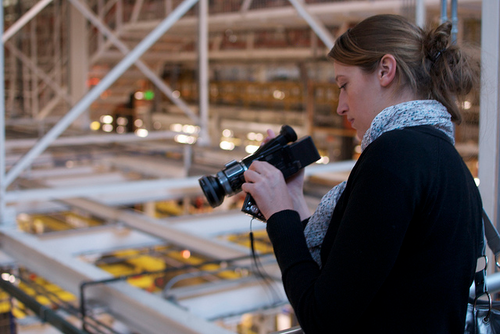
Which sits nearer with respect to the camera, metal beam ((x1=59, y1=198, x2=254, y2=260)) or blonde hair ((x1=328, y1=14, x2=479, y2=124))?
blonde hair ((x1=328, y1=14, x2=479, y2=124))

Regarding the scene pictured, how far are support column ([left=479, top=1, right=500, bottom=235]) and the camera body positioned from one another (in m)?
0.70

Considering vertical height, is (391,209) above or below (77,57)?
below

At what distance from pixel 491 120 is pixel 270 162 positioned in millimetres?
856

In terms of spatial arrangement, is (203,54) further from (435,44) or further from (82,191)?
(435,44)

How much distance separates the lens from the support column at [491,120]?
1.63 metres

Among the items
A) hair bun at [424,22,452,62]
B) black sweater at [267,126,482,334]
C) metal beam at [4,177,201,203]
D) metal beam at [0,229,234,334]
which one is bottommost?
metal beam at [0,229,234,334]

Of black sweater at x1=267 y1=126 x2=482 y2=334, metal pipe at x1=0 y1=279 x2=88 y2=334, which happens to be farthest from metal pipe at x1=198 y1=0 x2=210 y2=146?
black sweater at x1=267 y1=126 x2=482 y2=334

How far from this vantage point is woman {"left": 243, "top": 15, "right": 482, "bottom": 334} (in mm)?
799

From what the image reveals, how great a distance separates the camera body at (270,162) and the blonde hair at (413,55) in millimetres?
220

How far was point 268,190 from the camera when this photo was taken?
0.98m

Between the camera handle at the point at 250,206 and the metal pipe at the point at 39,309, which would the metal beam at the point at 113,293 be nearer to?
the metal pipe at the point at 39,309

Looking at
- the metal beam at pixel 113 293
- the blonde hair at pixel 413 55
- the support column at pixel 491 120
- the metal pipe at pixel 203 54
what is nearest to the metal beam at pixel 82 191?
the metal beam at pixel 113 293

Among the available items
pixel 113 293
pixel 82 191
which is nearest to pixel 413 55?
pixel 113 293

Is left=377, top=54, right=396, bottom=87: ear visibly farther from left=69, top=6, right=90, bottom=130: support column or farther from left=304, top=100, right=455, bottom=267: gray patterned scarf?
left=69, top=6, right=90, bottom=130: support column
